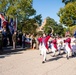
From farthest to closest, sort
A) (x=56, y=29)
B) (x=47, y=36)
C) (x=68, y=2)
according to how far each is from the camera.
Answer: (x=56, y=29), (x=68, y=2), (x=47, y=36)

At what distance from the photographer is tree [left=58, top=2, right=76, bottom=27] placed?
4347 centimetres

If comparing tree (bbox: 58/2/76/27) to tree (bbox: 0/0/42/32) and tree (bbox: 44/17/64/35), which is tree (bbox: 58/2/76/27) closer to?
tree (bbox: 0/0/42/32)

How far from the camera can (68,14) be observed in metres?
44.7

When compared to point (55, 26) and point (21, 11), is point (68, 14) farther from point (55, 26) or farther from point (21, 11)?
point (55, 26)

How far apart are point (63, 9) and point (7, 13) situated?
9.04 m

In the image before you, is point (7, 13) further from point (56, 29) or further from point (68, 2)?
point (56, 29)

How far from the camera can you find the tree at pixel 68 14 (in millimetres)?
43469

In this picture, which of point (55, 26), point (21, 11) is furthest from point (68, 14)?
point (55, 26)

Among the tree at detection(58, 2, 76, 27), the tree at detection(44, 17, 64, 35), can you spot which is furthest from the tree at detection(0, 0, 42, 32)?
the tree at detection(44, 17, 64, 35)

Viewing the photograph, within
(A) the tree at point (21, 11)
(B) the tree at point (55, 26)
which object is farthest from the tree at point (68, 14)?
(B) the tree at point (55, 26)

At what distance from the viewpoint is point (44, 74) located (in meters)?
11.2

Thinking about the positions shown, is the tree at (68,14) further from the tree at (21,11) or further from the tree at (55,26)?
the tree at (55,26)

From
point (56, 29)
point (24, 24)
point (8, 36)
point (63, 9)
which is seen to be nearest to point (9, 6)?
point (24, 24)

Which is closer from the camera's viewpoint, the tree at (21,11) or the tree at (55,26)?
the tree at (21,11)
